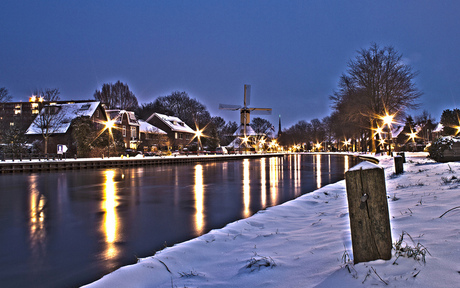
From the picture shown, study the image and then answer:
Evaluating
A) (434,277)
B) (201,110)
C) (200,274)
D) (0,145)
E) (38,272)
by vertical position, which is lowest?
(38,272)

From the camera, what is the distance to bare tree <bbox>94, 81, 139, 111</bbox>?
271 feet

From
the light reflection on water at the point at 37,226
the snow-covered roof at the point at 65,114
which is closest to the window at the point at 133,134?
the snow-covered roof at the point at 65,114

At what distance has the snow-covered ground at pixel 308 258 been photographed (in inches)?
118

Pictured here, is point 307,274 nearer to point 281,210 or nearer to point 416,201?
point 416,201

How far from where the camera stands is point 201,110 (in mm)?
97312

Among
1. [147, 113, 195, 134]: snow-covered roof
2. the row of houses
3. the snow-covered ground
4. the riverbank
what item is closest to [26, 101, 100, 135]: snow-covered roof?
the row of houses

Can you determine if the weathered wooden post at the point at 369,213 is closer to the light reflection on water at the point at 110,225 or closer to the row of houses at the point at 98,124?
the light reflection on water at the point at 110,225

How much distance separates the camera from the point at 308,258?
160 inches

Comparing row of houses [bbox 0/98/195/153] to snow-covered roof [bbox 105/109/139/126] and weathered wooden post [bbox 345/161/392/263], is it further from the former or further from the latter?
weathered wooden post [bbox 345/161/392/263]

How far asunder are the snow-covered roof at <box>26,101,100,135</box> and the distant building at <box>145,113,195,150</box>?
2152cm

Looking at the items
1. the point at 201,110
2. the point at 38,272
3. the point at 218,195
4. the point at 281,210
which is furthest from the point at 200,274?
the point at 201,110

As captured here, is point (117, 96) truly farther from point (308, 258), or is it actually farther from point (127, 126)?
point (308, 258)

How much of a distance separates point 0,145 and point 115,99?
146 feet

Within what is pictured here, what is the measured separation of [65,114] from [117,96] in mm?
34866
